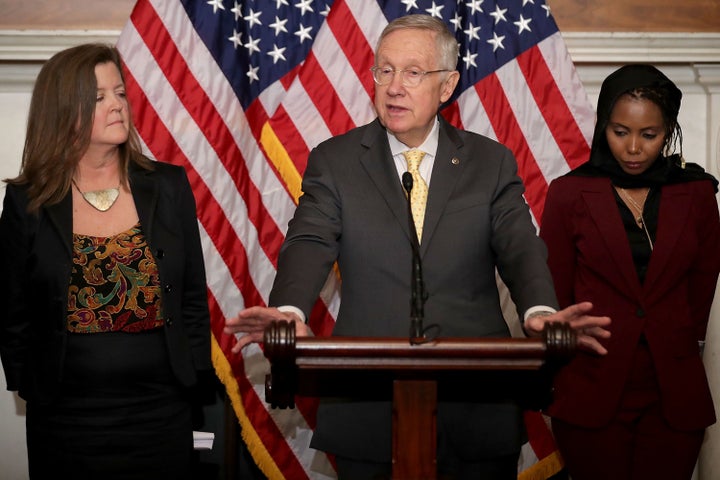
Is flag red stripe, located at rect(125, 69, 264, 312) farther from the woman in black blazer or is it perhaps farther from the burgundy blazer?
the burgundy blazer

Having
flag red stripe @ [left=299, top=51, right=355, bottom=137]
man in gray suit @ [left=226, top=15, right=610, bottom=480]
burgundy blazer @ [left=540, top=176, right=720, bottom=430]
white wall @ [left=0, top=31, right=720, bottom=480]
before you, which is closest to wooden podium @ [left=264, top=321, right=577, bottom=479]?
man in gray suit @ [left=226, top=15, right=610, bottom=480]

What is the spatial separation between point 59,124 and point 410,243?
1098mm

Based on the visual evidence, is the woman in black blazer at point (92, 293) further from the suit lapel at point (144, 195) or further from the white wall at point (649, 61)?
the white wall at point (649, 61)

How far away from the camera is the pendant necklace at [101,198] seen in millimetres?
2674

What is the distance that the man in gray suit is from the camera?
225cm

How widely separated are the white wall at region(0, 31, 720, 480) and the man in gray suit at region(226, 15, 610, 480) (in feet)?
4.72

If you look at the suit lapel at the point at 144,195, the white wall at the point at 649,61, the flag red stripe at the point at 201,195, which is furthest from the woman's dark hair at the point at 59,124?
the white wall at the point at 649,61

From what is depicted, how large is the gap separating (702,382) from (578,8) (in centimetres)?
167

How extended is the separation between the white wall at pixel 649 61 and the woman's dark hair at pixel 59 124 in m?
1.05

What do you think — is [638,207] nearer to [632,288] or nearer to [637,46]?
[632,288]

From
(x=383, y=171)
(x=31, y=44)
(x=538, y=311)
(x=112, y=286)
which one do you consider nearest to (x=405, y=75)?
(x=383, y=171)

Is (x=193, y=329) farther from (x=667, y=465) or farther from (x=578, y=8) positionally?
(x=578, y=8)

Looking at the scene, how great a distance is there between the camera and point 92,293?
101 inches

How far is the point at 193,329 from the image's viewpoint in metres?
2.79
